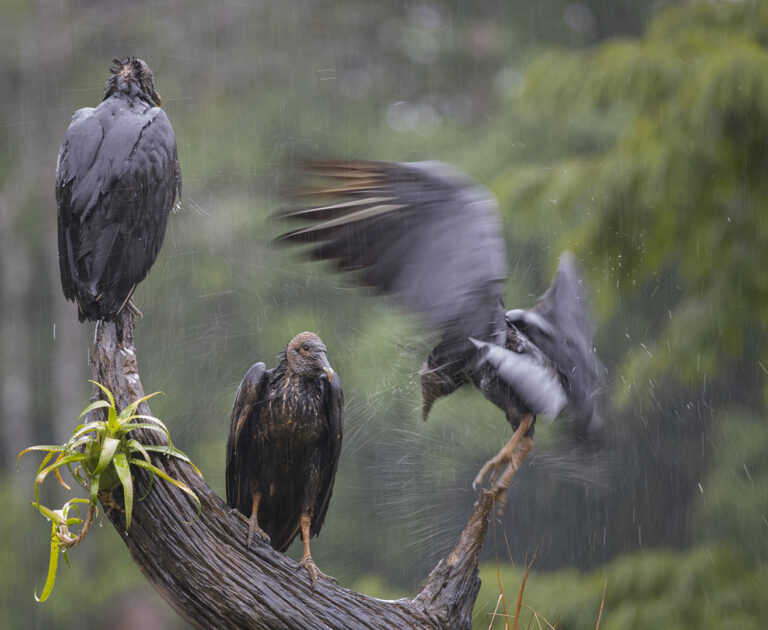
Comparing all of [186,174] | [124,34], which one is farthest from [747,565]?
[124,34]

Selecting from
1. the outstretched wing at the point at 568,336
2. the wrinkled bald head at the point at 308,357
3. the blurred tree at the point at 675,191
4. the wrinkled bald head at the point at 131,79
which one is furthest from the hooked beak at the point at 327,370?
the blurred tree at the point at 675,191

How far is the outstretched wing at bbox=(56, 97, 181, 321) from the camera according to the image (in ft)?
5.60

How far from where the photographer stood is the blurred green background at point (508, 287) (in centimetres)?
312

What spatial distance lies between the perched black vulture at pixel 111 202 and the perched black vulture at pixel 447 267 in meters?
0.28

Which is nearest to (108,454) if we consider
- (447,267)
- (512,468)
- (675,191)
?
(447,267)

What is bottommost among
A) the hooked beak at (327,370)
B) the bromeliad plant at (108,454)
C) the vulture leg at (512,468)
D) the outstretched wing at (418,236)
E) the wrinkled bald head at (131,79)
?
the vulture leg at (512,468)

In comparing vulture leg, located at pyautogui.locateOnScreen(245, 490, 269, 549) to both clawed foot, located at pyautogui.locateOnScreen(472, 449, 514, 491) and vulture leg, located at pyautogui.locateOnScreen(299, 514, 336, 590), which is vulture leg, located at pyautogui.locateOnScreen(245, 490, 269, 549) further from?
clawed foot, located at pyautogui.locateOnScreen(472, 449, 514, 491)

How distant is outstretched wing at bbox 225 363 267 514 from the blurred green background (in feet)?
1.14

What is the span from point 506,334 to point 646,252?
160 cm

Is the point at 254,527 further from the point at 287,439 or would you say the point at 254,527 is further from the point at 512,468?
the point at 512,468

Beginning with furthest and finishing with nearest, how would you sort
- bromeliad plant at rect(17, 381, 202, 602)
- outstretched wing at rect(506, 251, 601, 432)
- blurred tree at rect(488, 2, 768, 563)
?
1. blurred tree at rect(488, 2, 768, 563)
2. outstretched wing at rect(506, 251, 601, 432)
3. bromeliad plant at rect(17, 381, 202, 602)

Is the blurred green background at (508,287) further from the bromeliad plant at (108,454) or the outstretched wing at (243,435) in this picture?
the bromeliad plant at (108,454)

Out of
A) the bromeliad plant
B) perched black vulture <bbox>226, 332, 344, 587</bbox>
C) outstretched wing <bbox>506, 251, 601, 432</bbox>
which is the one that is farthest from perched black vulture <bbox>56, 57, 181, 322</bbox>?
outstretched wing <bbox>506, 251, 601, 432</bbox>

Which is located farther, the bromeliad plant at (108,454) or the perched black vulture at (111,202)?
the perched black vulture at (111,202)
